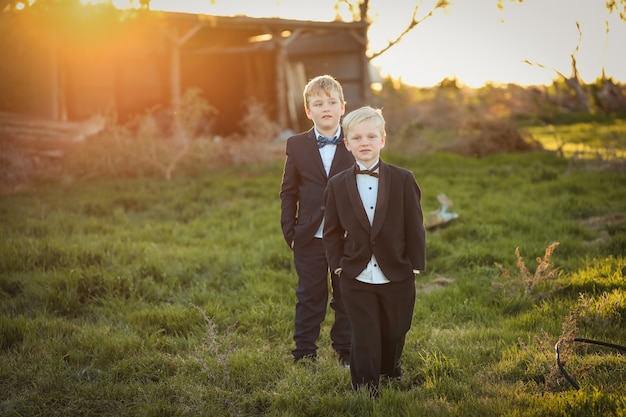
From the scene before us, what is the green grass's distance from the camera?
3541 millimetres

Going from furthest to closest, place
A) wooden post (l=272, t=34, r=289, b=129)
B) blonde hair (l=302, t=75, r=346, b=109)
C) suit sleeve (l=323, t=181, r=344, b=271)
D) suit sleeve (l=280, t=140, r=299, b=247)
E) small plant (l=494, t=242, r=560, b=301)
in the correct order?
wooden post (l=272, t=34, r=289, b=129) < small plant (l=494, t=242, r=560, b=301) < suit sleeve (l=280, t=140, r=299, b=247) < blonde hair (l=302, t=75, r=346, b=109) < suit sleeve (l=323, t=181, r=344, b=271)

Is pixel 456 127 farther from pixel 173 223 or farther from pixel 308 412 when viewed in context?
pixel 308 412

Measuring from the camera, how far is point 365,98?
1925 centimetres

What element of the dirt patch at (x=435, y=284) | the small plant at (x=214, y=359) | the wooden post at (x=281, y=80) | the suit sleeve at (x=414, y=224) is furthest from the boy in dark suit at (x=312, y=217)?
the wooden post at (x=281, y=80)

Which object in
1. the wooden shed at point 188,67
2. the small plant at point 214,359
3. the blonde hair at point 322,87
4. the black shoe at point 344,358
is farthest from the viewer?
the wooden shed at point 188,67

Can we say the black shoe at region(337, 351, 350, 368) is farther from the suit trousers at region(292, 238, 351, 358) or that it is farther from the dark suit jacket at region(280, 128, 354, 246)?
the dark suit jacket at region(280, 128, 354, 246)

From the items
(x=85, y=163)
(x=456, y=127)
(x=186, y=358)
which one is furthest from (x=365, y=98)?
(x=186, y=358)

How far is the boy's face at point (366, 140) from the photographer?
328cm

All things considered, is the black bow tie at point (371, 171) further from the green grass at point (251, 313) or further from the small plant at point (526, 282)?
the small plant at point (526, 282)

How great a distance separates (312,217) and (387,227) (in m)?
0.96

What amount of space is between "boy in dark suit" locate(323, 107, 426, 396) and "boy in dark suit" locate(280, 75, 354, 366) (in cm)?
74

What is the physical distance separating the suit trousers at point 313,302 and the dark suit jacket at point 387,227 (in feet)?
2.82

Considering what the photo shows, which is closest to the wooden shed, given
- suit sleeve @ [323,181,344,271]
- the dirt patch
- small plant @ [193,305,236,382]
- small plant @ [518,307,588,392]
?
the dirt patch

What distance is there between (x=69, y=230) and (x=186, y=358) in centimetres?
424
